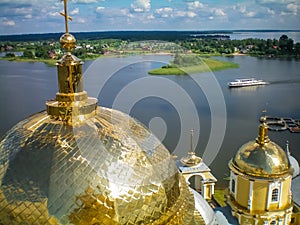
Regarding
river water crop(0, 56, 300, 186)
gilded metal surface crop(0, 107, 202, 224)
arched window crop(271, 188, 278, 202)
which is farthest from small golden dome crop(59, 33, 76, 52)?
river water crop(0, 56, 300, 186)

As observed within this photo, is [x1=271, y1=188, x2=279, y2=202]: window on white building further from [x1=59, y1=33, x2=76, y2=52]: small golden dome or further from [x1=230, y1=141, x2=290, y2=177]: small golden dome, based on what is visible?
[x1=59, y1=33, x2=76, y2=52]: small golden dome

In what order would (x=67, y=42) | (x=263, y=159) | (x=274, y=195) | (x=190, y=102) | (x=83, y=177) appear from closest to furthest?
(x=83, y=177) < (x=67, y=42) < (x=263, y=159) < (x=274, y=195) < (x=190, y=102)

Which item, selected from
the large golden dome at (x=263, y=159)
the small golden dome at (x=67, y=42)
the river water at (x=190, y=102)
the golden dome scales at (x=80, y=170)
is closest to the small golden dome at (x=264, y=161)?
the large golden dome at (x=263, y=159)

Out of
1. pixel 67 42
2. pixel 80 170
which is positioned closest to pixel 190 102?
pixel 67 42

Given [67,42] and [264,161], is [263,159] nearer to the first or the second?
[264,161]

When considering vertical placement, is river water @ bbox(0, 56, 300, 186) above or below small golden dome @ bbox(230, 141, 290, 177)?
below

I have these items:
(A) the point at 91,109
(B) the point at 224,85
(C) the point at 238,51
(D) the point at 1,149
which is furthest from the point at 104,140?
(C) the point at 238,51

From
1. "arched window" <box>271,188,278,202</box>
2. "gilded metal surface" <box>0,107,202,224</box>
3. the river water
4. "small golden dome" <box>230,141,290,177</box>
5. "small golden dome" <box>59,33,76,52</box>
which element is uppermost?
"small golden dome" <box>59,33,76,52</box>

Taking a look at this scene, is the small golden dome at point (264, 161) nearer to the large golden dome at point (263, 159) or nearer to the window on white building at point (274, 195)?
the large golden dome at point (263, 159)
